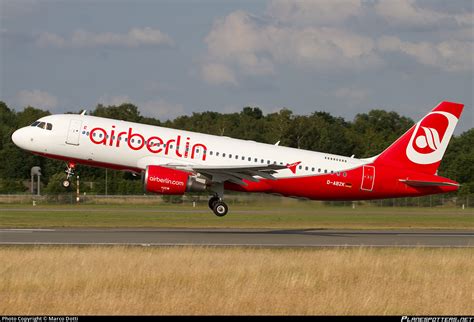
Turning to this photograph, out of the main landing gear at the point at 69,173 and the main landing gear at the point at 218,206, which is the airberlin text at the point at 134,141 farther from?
the main landing gear at the point at 218,206

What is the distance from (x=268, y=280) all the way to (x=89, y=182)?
214 feet

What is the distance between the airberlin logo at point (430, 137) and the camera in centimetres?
4201

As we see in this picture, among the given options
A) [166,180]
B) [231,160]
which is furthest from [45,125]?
[231,160]

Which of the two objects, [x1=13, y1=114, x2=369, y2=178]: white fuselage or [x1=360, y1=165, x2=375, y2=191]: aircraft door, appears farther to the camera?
[x1=360, y1=165, x2=375, y2=191]: aircraft door

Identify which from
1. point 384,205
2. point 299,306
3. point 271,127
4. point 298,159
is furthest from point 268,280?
point 271,127

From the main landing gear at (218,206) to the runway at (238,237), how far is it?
0.95 m

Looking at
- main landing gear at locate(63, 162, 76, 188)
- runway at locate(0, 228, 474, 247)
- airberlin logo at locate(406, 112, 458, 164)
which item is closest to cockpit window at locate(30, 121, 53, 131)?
main landing gear at locate(63, 162, 76, 188)

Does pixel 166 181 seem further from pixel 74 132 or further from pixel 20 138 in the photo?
pixel 20 138

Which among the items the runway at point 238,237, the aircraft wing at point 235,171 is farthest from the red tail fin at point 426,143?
the aircraft wing at point 235,171

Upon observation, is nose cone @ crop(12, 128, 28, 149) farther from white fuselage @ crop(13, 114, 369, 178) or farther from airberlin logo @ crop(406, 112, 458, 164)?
airberlin logo @ crop(406, 112, 458, 164)

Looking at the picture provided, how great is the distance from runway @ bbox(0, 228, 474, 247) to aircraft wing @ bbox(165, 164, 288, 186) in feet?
8.40

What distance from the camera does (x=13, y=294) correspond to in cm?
1930

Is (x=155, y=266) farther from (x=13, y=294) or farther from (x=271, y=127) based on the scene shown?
(x=271, y=127)

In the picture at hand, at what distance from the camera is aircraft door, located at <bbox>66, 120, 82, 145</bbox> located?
38.5 meters
